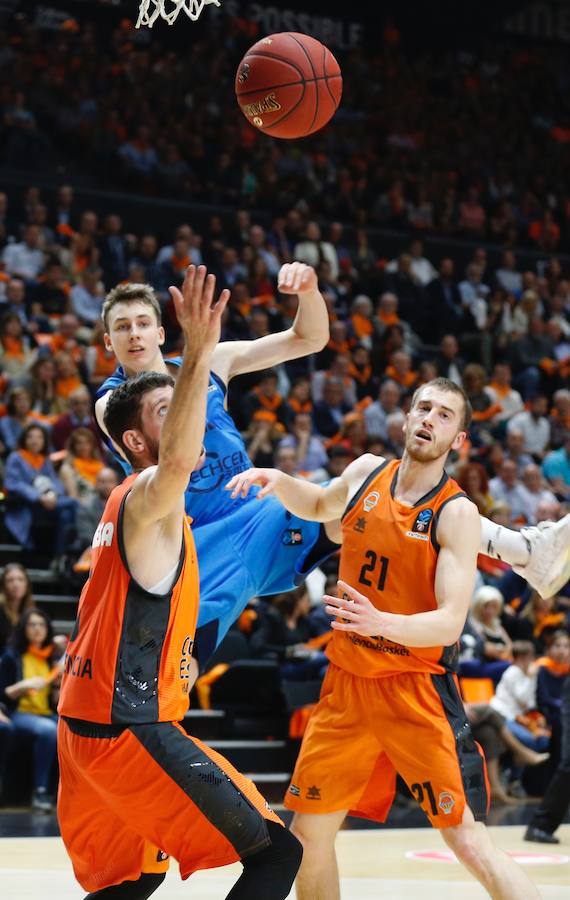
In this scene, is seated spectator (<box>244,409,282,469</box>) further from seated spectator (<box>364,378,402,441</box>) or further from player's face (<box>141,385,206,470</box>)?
player's face (<box>141,385,206,470</box>)

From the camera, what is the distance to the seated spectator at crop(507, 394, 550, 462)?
1407cm

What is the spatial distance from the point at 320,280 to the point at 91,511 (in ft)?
19.2

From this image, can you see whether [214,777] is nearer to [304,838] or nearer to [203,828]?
[203,828]

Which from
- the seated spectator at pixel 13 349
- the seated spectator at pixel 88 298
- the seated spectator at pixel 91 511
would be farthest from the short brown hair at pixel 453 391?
the seated spectator at pixel 88 298

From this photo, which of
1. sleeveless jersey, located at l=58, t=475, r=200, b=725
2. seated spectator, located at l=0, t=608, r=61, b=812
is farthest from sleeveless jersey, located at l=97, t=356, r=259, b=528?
seated spectator, located at l=0, t=608, r=61, b=812

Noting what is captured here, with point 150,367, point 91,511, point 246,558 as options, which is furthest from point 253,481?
point 91,511

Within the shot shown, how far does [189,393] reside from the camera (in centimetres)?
341

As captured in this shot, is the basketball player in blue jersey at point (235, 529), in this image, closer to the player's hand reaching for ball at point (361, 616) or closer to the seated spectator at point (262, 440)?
the player's hand reaching for ball at point (361, 616)

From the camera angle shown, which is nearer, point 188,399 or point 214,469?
point 188,399

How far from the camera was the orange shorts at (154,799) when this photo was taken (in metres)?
3.48

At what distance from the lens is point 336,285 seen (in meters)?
15.3

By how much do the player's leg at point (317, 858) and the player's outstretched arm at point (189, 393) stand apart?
1.62 meters

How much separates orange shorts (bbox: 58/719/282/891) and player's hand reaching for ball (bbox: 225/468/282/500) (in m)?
0.98

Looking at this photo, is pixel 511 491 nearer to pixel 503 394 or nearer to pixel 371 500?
pixel 503 394
